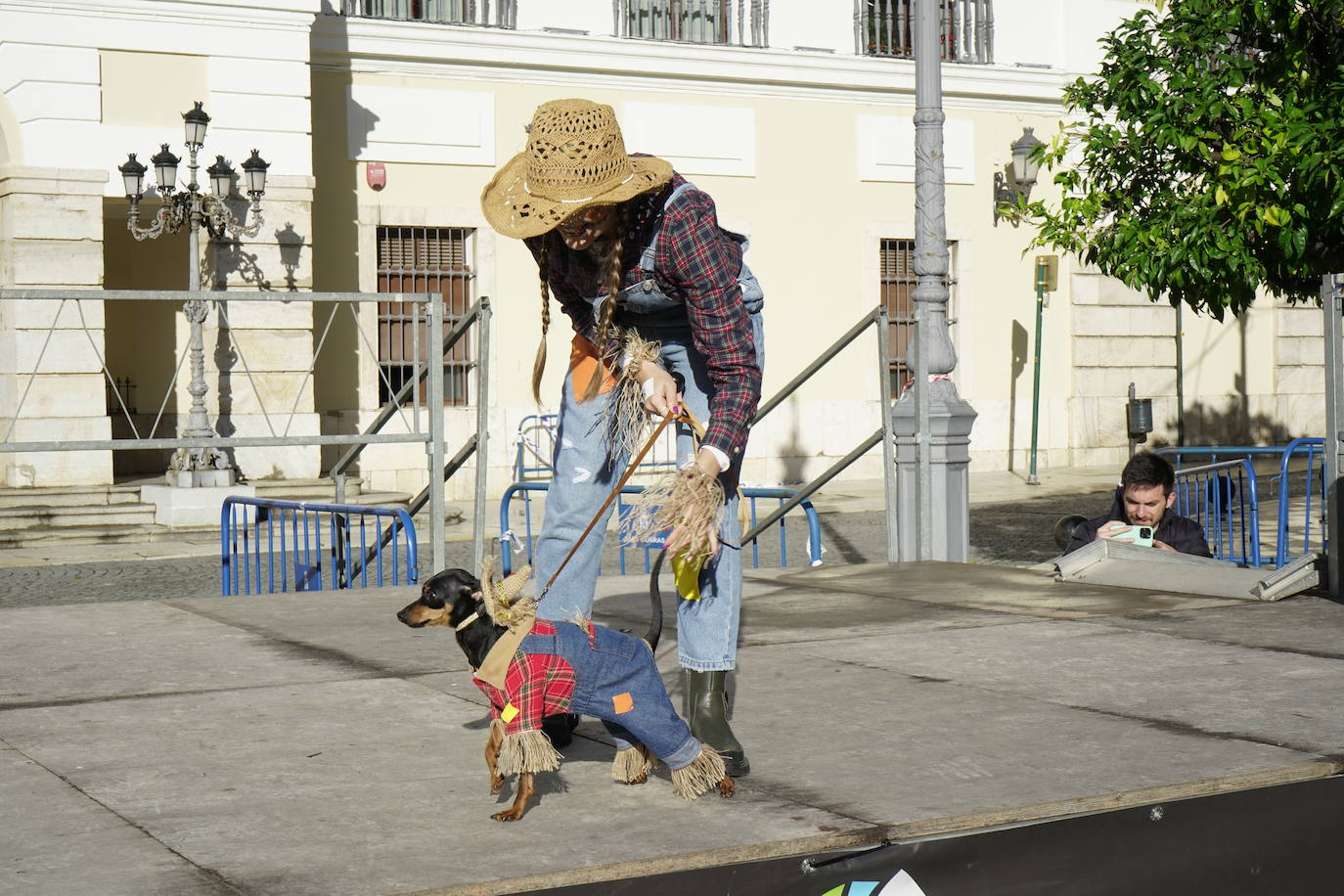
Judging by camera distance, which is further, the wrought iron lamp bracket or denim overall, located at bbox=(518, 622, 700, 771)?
the wrought iron lamp bracket

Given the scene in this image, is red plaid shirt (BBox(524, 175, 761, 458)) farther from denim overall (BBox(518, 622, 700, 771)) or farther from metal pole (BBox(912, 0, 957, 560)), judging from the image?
metal pole (BBox(912, 0, 957, 560))

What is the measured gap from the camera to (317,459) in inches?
658

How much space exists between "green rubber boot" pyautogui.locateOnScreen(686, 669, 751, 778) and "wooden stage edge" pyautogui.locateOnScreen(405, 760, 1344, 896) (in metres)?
0.53

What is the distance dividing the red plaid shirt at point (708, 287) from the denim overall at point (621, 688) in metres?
0.55

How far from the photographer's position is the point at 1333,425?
687cm

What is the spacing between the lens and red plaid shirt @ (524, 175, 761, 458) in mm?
3885

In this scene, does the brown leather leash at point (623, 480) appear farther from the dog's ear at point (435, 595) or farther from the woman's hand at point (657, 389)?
the dog's ear at point (435, 595)

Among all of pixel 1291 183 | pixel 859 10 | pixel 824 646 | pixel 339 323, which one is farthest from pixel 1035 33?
pixel 824 646

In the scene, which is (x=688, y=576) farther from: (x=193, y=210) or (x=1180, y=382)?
(x=1180, y=382)

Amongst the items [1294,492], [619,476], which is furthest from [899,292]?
[619,476]

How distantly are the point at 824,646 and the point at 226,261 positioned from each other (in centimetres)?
1195

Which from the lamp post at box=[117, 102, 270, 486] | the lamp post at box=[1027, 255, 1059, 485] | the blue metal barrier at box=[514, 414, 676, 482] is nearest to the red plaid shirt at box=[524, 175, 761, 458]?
the lamp post at box=[117, 102, 270, 486]

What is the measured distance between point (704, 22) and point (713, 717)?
16.7 metres

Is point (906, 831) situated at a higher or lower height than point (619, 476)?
lower
